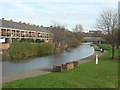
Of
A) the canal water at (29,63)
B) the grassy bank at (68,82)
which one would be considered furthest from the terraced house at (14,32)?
the grassy bank at (68,82)

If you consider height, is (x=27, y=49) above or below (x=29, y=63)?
above

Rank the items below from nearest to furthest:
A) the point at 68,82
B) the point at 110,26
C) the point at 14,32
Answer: the point at 68,82, the point at 110,26, the point at 14,32

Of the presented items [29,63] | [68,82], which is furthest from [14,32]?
[68,82]

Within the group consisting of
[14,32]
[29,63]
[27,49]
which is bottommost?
[29,63]

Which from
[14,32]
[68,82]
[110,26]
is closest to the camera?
[68,82]

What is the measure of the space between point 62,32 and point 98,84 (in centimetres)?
4912

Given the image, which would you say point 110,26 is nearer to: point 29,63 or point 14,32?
point 29,63

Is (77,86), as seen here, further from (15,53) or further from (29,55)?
(29,55)

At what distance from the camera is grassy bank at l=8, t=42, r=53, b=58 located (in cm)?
3005

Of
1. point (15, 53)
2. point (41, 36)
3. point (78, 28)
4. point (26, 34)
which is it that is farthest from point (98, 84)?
point (78, 28)

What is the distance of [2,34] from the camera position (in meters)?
42.3

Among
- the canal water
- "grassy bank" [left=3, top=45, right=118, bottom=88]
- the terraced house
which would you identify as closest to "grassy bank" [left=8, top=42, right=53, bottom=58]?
the canal water

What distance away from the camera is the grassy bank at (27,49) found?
98.6ft

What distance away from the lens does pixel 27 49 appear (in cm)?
3319
